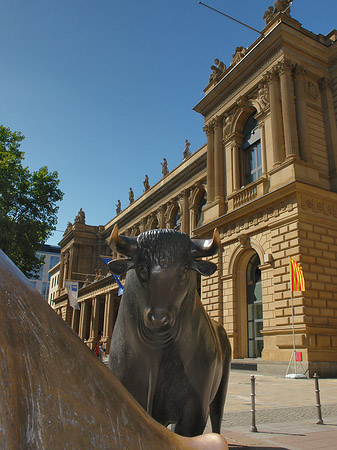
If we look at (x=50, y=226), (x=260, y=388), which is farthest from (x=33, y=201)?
(x=260, y=388)

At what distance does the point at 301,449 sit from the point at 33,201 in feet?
73.4

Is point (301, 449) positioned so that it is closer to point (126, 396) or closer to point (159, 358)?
point (159, 358)

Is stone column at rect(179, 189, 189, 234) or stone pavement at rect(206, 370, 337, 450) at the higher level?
stone column at rect(179, 189, 189, 234)

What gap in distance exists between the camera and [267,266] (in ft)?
61.1

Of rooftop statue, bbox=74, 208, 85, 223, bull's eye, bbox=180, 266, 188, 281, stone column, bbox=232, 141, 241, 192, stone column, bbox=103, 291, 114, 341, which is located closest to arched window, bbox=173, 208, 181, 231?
stone column, bbox=103, 291, 114, 341

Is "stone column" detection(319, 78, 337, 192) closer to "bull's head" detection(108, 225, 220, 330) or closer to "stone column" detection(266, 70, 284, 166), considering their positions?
"stone column" detection(266, 70, 284, 166)

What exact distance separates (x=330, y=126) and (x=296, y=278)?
9717mm

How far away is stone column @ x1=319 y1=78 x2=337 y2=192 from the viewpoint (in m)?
20.0

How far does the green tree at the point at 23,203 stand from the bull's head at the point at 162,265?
20.1m

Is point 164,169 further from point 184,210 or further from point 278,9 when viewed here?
point 278,9

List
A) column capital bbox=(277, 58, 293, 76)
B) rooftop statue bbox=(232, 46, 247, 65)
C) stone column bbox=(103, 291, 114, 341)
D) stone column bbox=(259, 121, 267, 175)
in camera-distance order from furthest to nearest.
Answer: stone column bbox=(103, 291, 114, 341)
rooftop statue bbox=(232, 46, 247, 65)
stone column bbox=(259, 121, 267, 175)
column capital bbox=(277, 58, 293, 76)

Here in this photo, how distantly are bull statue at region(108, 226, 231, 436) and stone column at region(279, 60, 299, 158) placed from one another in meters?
17.6

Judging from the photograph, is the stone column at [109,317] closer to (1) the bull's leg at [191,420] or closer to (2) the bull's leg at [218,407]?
(2) the bull's leg at [218,407]

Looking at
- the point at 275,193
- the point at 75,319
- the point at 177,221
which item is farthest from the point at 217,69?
the point at 75,319
